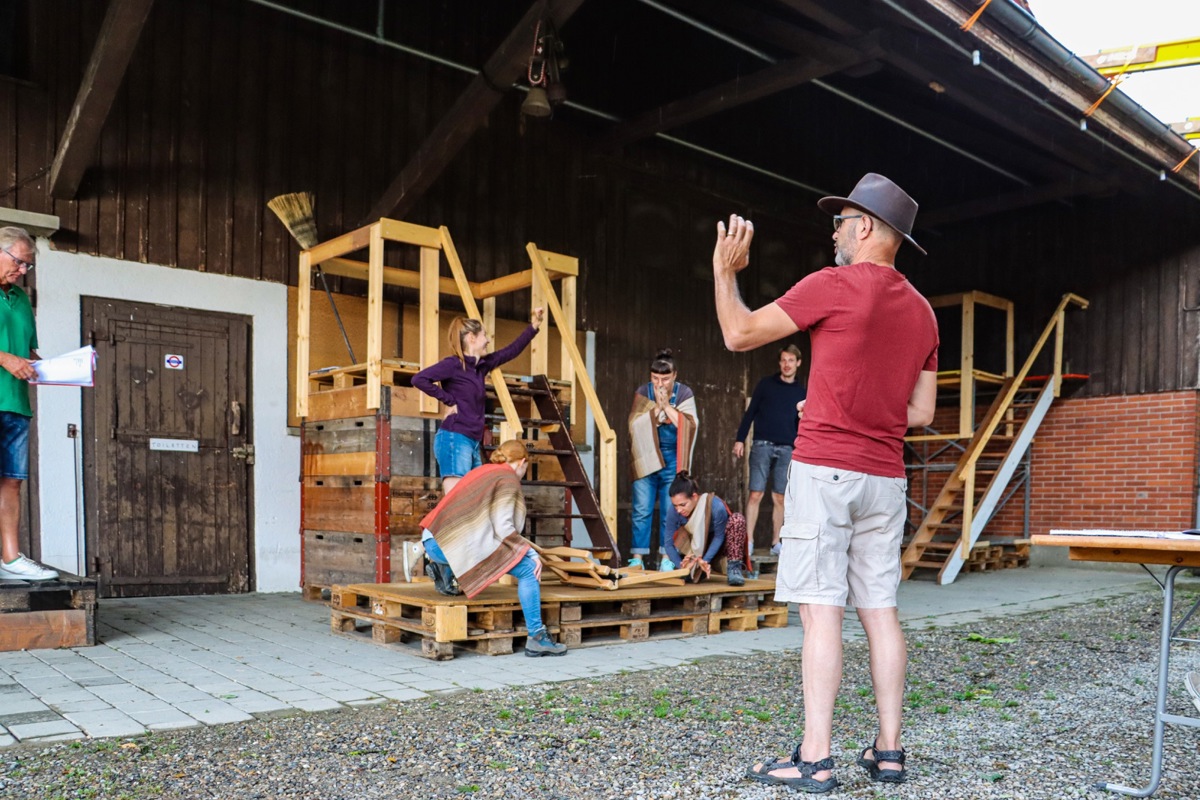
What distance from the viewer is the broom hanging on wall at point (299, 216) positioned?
27.9ft

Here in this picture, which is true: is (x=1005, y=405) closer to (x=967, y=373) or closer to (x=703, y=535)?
(x=967, y=373)

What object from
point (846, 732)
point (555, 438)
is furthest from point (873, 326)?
point (555, 438)

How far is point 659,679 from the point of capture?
16.4 ft

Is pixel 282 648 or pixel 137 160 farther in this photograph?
pixel 137 160

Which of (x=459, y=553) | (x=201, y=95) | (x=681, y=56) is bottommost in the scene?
(x=459, y=553)

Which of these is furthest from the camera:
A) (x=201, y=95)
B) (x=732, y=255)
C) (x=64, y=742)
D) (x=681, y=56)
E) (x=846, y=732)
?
(x=681, y=56)

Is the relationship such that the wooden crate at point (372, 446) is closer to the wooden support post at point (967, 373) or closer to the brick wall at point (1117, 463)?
the wooden support post at point (967, 373)

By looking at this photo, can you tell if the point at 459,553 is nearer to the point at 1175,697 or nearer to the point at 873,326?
the point at 873,326

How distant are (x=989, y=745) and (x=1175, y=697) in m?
1.70

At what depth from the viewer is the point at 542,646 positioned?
5586 mm

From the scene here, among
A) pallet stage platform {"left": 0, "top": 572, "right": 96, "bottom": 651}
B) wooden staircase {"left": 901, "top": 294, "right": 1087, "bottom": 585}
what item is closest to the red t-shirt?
pallet stage platform {"left": 0, "top": 572, "right": 96, "bottom": 651}

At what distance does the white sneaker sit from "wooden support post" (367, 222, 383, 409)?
2.45 m

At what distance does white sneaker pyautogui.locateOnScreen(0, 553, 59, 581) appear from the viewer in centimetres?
569

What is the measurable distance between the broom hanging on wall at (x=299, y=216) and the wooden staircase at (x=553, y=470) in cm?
182
